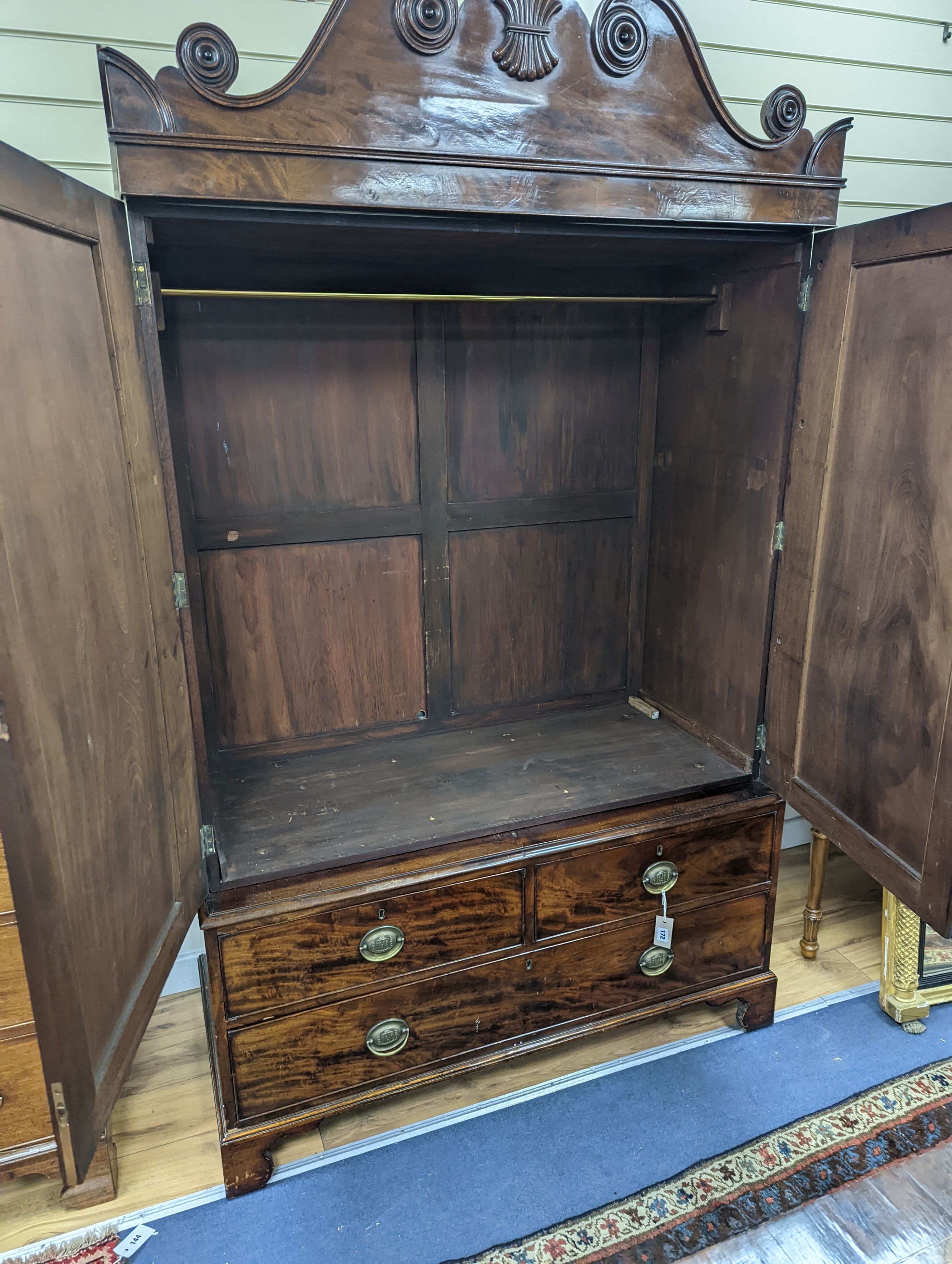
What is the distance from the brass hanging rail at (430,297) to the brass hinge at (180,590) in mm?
468

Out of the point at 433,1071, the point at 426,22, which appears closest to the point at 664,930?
the point at 433,1071

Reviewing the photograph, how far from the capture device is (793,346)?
1518mm

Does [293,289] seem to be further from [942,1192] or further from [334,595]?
[942,1192]

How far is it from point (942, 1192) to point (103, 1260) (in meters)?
1.58

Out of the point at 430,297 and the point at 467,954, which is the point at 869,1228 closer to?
the point at 467,954

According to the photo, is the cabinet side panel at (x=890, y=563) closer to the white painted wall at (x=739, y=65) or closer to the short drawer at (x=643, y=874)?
the short drawer at (x=643, y=874)

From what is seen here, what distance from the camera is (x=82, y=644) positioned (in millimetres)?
1024

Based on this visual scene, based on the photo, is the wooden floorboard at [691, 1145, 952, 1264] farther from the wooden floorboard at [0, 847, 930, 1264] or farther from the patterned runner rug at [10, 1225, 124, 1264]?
the patterned runner rug at [10, 1225, 124, 1264]

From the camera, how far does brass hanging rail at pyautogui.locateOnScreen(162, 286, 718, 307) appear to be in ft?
4.57

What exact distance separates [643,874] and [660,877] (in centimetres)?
Result: 4

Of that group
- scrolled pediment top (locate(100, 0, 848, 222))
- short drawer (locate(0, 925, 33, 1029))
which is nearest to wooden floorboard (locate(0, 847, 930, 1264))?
short drawer (locate(0, 925, 33, 1029))

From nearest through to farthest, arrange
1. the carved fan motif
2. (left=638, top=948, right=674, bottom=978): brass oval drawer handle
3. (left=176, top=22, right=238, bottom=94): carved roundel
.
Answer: (left=176, top=22, right=238, bottom=94): carved roundel
the carved fan motif
(left=638, top=948, right=674, bottom=978): brass oval drawer handle

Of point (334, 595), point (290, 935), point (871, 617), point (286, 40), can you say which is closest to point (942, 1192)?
point (871, 617)

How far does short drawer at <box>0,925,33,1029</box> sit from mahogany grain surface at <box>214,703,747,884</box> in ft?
1.15
